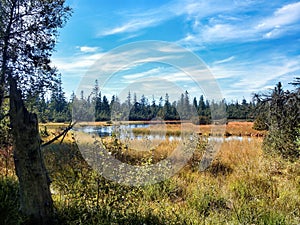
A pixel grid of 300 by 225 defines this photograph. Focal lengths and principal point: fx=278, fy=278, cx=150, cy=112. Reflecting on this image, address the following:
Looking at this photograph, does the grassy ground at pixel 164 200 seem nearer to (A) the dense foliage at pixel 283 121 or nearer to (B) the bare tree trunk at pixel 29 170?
(B) the bare tree trunk at pixel 29 170

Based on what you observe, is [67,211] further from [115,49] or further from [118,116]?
[115,49]

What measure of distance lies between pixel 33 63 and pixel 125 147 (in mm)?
5425

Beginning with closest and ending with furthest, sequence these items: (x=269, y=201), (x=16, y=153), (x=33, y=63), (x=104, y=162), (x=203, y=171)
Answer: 1. (x=16, y=153)
2. (x=104, y=162)
3. (x=269, y=201)
4. (x=203, y=171)
5. (x=33, y=63)

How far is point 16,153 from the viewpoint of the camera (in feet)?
10.8

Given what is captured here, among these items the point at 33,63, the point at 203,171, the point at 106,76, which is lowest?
the point at 203,171

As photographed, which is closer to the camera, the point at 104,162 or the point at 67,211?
the point at 67,211

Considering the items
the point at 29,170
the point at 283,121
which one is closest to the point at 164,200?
the point at 29,170

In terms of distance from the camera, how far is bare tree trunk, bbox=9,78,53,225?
327 centimetres

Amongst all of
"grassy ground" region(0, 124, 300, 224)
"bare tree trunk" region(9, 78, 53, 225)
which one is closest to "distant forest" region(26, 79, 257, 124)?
"grassy ground" region(0, 124, 300, 224)

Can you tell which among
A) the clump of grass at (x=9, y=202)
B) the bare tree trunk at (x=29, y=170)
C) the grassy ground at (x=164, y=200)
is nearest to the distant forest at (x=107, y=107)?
the grassy ground at (x=164, y=200)

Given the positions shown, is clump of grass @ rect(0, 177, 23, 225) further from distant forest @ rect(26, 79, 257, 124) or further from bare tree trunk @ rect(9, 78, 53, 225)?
distant forest @ rect(26, 79, 257, 124)

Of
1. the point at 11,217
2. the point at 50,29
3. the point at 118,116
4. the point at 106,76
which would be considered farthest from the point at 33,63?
the point at 11,217

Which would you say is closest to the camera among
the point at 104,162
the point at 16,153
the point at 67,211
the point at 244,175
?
the point at 16,153

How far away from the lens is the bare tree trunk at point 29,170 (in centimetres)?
327
